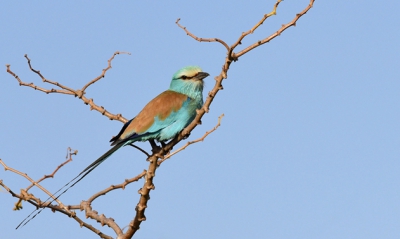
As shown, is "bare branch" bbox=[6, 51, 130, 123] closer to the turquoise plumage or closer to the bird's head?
the turquoise plumage

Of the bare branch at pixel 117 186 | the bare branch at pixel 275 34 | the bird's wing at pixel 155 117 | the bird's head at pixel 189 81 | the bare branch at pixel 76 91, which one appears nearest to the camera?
the bare branch at pixel 275 34

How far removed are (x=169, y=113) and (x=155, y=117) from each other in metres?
0.14

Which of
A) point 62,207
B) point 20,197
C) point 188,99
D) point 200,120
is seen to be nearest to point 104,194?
point 62,207

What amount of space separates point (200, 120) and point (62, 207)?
3.55 ft

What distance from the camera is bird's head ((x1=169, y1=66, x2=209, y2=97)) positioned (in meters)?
5.96

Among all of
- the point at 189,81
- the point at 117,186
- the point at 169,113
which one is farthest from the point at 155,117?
the point at 117,186

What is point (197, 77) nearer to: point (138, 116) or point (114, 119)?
point (138, 116)

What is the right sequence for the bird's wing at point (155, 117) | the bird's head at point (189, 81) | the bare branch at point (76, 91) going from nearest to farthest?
the bare branch at point (76, 91), the bird's wing at point (155, 117), the bird's head at point (189, 81)

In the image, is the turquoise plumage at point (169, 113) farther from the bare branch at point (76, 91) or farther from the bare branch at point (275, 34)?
the bare branch at point (275, 34)

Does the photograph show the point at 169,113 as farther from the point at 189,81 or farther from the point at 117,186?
the point at 117,186

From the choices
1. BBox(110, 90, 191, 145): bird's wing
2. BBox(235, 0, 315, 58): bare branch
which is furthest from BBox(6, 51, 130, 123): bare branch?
BBox(235, 0, 315, 58): bare branch

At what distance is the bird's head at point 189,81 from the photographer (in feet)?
19.6

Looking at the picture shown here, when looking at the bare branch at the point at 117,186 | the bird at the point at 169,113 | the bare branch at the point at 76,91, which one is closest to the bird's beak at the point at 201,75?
the bird at the point at 169,113

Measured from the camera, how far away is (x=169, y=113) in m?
5.55
